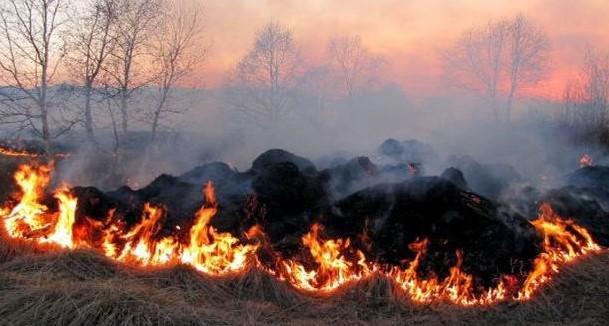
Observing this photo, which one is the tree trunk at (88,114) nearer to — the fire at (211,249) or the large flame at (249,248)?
the large flame at (249,248)

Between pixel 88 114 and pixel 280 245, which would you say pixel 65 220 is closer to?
pixel 280 245

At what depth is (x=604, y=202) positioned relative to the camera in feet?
26.0

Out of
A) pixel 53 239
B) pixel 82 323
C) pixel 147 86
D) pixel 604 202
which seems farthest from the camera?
pixel 147 86

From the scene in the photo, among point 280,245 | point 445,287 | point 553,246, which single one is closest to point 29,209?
point 280,245

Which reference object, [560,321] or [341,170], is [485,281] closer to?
[560,321]

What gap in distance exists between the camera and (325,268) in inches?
237

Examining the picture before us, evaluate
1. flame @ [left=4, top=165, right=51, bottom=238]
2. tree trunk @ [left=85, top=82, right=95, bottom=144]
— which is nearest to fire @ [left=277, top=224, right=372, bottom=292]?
flame @ [left=4, top=165, right=51, bottom=238]

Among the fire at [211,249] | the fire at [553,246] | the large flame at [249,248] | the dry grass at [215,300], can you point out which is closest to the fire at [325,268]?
→ the large flame at [249,248]

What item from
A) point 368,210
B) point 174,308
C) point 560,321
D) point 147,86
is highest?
point 147,86

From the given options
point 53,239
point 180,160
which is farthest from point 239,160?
point 53,239

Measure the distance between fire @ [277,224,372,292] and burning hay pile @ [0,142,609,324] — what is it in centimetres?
2

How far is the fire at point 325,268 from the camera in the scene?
5.87 meters

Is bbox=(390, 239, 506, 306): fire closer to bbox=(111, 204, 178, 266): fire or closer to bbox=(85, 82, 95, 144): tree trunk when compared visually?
bbox=(111, 204, 178, 266): fire

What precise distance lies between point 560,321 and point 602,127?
59.5 ft
